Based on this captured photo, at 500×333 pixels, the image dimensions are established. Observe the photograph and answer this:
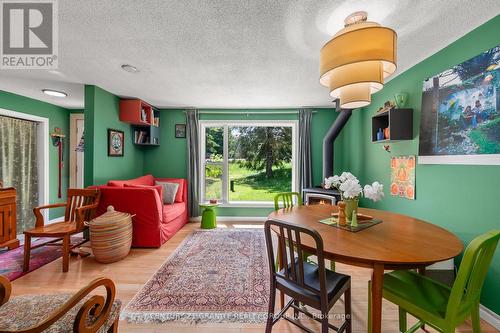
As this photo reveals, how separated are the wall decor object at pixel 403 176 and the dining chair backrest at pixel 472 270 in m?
1.46

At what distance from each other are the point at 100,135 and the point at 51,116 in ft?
5.69

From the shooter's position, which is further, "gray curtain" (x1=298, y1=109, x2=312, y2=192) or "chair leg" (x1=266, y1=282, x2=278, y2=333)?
"gray curtain" (x1=298, y1=109, x2=312, y2=192)

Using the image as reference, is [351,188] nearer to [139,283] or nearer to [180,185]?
[139,283]

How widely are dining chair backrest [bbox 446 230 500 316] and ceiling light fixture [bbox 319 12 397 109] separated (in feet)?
3.18

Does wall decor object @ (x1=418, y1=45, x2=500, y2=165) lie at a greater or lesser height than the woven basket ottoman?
greater

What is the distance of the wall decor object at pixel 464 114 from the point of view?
5.17 ft

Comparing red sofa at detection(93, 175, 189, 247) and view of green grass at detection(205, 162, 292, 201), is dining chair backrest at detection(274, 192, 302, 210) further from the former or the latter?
view of green grass at detection(205, 162, 292, 201)

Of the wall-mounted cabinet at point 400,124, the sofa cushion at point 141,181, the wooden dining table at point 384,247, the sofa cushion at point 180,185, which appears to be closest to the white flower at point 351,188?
the wooden dining table at point 384,247

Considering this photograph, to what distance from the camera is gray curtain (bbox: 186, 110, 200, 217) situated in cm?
413

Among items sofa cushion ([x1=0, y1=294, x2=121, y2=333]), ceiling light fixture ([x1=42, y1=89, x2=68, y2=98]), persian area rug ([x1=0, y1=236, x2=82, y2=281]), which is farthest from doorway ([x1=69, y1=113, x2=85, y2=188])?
sofa cushion ([x1=0, y1=294, x2=121, y2=333])

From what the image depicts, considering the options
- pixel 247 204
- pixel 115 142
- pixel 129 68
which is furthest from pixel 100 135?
pixel 247 204

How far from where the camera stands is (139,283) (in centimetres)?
207

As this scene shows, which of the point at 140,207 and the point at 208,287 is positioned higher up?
the point at 140,207

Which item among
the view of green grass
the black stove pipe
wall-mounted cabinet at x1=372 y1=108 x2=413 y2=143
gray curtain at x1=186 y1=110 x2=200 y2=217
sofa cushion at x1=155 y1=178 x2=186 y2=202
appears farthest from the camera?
the view of green grass
